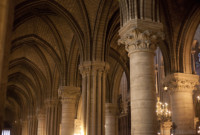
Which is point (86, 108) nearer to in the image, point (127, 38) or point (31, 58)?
point (127, 38)

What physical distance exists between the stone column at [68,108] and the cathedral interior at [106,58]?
2.6 inches

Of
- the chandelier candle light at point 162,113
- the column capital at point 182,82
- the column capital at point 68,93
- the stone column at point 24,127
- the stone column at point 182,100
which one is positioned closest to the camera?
the stone column at point 182,100

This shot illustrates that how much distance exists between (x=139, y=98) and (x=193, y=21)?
7827mm

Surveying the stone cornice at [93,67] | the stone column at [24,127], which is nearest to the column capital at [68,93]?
the stone cornice at [93,67]

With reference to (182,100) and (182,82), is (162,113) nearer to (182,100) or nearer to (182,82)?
(182,100)

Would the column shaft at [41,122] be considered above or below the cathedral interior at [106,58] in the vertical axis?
below

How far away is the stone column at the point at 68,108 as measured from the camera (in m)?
19.0

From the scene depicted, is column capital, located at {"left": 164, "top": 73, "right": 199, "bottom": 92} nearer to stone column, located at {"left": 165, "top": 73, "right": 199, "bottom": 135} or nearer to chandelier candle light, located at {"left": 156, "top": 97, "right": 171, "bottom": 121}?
stone column, located at {"left": 165, "top": 73, "right": 199, "bottom": 135}

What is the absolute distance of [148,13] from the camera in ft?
36.1

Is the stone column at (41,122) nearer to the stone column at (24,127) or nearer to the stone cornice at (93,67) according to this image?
the stone column at (24,127)

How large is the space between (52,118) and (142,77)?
16.3 meters

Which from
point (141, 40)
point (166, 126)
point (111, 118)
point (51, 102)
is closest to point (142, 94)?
point (141, 40)

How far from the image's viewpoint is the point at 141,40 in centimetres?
1026

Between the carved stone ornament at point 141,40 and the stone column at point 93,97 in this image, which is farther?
the stone column at point 93,97
